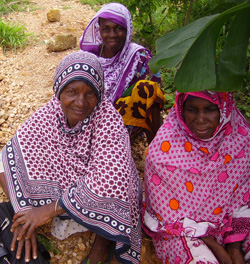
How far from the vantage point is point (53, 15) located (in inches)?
211

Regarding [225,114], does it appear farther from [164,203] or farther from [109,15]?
[109,15]

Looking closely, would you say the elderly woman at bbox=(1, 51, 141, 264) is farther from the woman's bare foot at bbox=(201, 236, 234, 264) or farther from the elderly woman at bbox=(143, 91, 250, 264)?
the woman's bare foot at bbox=(201, 236, 234, 264)

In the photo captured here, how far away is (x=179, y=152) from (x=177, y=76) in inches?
29.0

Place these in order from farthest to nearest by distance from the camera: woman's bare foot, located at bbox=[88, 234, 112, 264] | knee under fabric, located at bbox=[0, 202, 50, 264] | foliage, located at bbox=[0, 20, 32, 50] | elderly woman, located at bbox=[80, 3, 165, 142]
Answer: foliage, located at bbox=[0, 20, 32, 50], elderly woman, located at bbox=[80, 3, 165, 142], woman's bare foot, located at bbox=[88, 234, 112, 264], knee under fabric, located at bbox=[0, 202, 50, 264]

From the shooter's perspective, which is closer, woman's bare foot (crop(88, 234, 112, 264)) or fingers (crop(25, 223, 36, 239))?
fingers (crop(25, 223, 36, 239))

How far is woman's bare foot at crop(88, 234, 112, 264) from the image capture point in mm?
2010

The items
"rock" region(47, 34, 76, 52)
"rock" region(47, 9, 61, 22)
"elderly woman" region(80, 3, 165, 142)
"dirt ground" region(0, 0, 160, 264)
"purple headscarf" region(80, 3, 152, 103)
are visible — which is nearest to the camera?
"dirt ground" region(0, 0, 160, 264)

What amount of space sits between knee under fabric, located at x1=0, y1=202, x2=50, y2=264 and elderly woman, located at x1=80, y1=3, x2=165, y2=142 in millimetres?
1265

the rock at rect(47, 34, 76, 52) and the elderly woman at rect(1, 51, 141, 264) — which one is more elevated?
the rock at rect(47, 34, 76, 52)

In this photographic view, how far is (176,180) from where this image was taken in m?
1.97

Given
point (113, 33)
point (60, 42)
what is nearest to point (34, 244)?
point (113, 33)

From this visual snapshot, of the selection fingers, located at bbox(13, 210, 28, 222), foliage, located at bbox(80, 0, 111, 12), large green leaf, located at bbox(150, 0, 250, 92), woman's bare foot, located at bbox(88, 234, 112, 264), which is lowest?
woman's bare foot, located at bbox(88, 234, 112, 264)

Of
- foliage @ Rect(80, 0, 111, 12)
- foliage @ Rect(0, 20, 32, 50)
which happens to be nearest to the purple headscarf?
foliage @ Rect(0, 20, 32, 50)

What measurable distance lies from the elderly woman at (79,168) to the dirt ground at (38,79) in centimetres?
18
